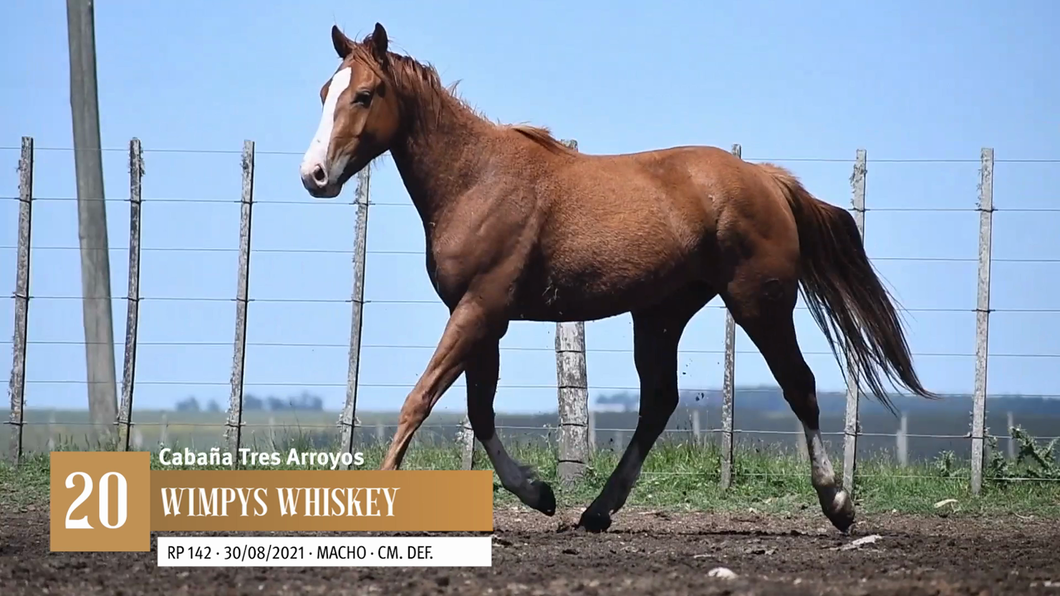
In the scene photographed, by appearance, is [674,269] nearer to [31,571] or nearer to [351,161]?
[351,161]

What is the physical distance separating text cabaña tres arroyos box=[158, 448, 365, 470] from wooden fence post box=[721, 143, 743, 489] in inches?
97.1

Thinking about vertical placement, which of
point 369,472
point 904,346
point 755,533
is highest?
point 904,346

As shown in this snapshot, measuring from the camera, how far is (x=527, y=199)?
5977 millimetres

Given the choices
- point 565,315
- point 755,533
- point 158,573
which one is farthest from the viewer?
point 755,533

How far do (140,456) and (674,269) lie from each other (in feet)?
8.37

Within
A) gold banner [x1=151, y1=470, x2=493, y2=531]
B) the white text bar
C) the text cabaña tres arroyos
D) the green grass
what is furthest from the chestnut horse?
the text cabaña tres arroyos

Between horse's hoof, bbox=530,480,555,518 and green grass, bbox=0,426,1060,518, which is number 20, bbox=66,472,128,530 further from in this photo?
green grass, bbox=0,426,1060,518

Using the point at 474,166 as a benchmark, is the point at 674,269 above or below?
below

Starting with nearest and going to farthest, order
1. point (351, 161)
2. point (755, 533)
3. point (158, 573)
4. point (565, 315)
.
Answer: point (158, 573)
point (351, 161)
point (565, 315)
point (755, 533)

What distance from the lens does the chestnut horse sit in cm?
578

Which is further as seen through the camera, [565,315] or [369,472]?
[565,315]

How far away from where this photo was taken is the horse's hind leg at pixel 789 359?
21.0 ft

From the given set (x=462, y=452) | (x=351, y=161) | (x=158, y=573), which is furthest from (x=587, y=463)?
(x=158, y=573)

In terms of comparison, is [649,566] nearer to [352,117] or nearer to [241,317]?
[352,117]
